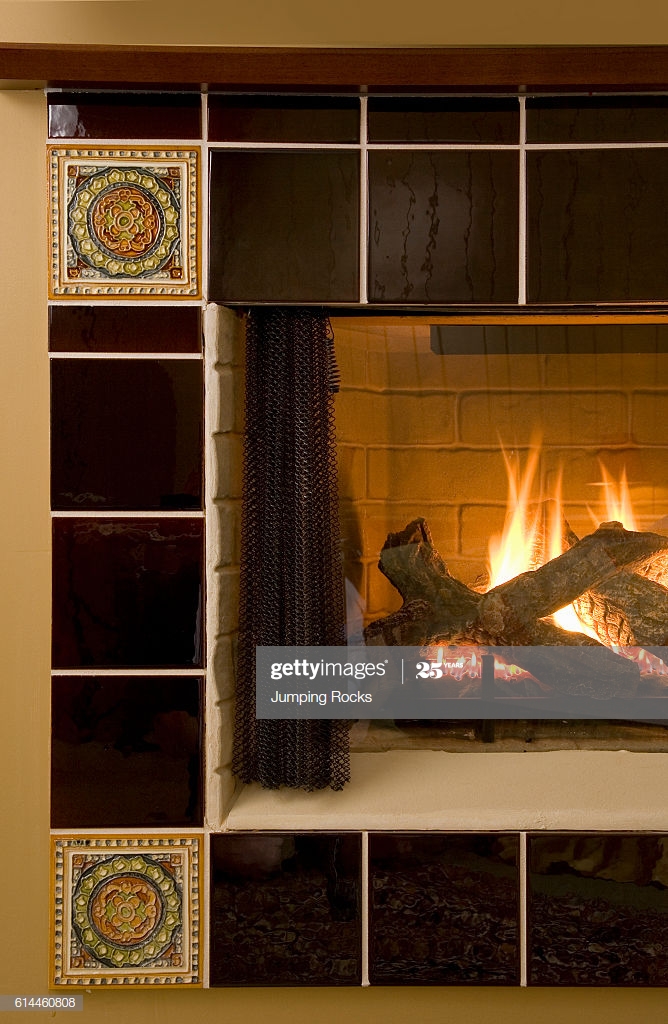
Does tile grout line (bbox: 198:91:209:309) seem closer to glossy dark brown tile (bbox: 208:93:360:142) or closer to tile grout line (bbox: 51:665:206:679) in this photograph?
glossy dark brown tile (bbox: 208:93:360:142)

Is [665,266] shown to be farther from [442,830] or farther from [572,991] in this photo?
[572,991]

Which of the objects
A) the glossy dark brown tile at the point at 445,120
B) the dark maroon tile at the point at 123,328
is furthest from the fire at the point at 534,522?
the dark maroon tile at the point at 123,328

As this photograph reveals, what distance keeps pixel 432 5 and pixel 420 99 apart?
0.59 ft

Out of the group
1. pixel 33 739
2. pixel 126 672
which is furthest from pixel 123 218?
pixel 33 739

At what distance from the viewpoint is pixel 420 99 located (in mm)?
1692

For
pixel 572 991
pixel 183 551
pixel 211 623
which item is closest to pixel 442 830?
pixel 572 991

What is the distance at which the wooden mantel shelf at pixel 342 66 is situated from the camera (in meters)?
1.56

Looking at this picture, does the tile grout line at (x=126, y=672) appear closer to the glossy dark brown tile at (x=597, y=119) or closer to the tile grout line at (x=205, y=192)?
the tile grout line at (x=205, y=192)

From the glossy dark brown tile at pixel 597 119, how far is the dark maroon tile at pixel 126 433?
2.86ft

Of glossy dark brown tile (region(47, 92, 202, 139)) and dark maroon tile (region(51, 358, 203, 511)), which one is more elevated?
glossy dark brown tile (region(47, 92, 202, 139))

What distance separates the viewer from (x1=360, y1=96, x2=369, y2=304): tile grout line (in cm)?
168

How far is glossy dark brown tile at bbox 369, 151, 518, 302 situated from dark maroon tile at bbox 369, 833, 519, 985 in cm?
114

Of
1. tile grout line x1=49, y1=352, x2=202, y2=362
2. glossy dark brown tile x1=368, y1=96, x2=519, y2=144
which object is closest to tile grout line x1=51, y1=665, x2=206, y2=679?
tile grout line x1=49, y1=352, x2=202, y2=362

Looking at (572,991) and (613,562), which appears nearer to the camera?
(572,991)
